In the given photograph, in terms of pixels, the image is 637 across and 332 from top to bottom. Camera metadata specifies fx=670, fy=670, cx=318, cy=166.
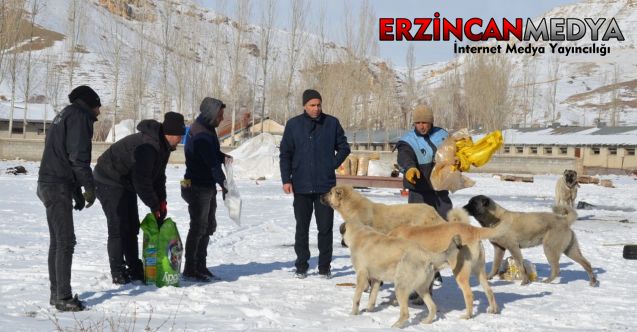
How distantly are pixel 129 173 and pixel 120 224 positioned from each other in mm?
544

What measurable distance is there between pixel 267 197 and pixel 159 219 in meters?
13.8

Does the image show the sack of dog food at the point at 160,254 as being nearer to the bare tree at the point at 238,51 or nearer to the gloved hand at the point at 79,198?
the gloved hand at the point at 79,198

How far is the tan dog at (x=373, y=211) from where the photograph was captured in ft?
23.5

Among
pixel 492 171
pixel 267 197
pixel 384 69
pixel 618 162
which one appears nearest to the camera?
pixel 267 197

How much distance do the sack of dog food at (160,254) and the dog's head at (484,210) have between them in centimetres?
367

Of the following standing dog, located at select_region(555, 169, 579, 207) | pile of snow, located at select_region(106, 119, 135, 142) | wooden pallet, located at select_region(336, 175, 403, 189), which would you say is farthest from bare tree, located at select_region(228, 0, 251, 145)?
standing dog, located at select_region(555, 169, 579, 207)

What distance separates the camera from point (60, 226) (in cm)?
577

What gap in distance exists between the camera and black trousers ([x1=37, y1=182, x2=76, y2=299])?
18.8 feet

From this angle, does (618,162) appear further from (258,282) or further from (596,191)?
(258,282)

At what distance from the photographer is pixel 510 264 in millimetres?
8492

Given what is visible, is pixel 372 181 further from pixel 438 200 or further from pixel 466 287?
pixel 466 287

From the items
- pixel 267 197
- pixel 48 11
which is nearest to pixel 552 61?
pixel 48 11

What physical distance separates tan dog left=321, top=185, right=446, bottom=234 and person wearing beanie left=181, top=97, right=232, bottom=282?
128 centimetres

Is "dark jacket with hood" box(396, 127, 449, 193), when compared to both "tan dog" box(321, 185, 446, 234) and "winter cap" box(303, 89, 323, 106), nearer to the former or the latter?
"tan dog" box(321, 185, 446, 234)
